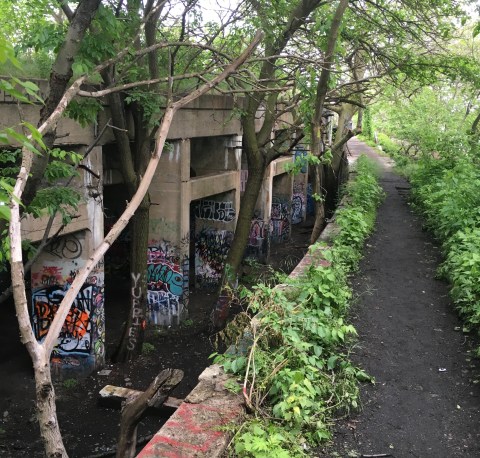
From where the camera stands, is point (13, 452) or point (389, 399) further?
point (13, 452)

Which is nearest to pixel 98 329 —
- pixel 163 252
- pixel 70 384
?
pixel 70 384

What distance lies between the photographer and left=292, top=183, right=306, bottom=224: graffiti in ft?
76.0

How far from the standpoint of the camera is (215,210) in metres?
14.8

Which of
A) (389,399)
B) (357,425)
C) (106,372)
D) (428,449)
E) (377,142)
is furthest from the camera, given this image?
(377,142)

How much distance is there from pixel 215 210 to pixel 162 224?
9.88 feet

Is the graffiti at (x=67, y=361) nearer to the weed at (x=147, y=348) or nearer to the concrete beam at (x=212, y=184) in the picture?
the weed at (x=147, y=348)

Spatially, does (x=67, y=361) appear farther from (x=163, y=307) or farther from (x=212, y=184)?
(x=212, y=184)

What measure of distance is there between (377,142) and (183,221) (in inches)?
1592

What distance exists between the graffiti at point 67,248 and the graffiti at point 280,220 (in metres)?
11.8

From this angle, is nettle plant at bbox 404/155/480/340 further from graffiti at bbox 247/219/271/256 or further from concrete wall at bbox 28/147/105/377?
concrete wall at bbox 28/147/105/377

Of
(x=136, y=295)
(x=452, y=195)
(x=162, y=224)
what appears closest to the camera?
(x=136, y=295)

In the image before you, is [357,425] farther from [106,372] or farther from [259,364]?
[106,372]

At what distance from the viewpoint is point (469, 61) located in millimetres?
12117

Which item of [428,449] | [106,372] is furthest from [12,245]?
[106,372]
